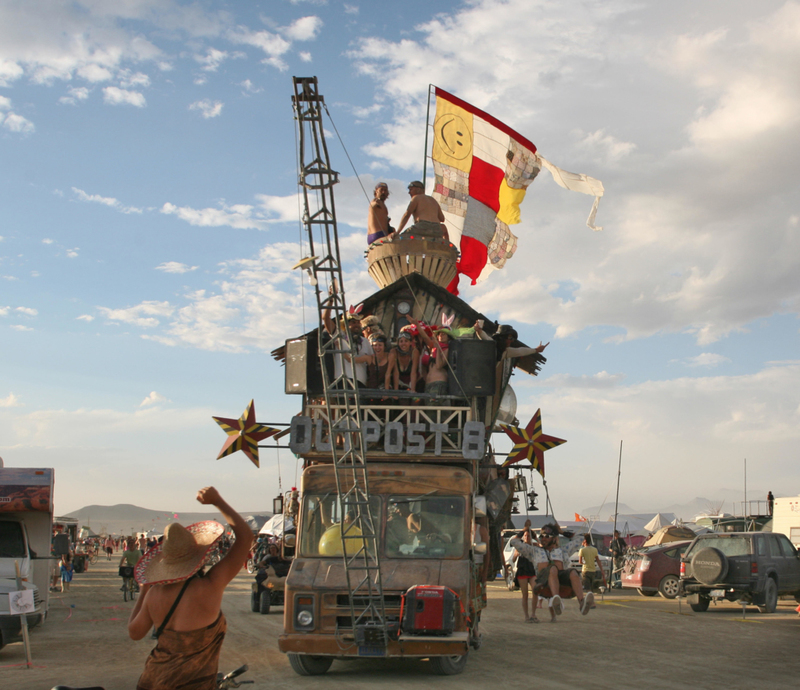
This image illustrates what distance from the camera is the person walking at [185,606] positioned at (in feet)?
14.7

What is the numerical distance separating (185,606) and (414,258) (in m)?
12.2

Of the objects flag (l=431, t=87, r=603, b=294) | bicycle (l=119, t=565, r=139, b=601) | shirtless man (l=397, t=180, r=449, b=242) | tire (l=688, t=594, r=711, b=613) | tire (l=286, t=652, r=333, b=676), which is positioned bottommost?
bicycle (l=119, t=565, r=139, b=601)

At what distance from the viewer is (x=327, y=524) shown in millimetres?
9820

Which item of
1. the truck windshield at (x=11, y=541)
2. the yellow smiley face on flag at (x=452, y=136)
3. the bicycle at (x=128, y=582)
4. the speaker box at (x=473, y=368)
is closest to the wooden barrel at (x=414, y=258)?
the speaker box at (x=473, y=368)

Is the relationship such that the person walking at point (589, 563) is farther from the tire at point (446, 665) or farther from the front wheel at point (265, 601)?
the tire at point (446, 665)

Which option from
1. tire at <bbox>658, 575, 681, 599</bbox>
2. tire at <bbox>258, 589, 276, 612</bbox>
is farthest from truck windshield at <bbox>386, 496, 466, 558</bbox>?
tire at <bbox>658, 575, 681, 599</bbox>

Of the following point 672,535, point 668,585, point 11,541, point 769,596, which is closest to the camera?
point 11,541

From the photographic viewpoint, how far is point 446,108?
22.2 m

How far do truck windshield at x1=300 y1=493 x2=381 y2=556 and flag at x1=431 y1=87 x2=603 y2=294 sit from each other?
43.1 feet

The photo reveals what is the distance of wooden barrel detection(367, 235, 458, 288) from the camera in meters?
16.3

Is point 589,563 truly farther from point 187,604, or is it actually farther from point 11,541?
point 187,604

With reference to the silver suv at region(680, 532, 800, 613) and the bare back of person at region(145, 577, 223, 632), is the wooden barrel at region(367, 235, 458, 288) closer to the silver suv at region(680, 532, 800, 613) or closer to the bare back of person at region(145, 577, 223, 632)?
the silver suv at region(680, 532, 800, 613)

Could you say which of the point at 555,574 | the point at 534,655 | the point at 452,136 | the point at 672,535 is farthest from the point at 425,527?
the point at 672,535

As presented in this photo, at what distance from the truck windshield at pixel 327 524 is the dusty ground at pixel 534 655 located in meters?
1.42
